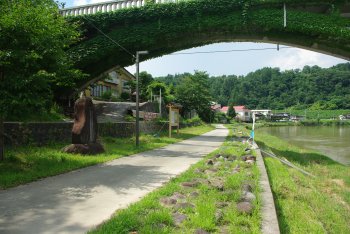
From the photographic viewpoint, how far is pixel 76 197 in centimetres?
675

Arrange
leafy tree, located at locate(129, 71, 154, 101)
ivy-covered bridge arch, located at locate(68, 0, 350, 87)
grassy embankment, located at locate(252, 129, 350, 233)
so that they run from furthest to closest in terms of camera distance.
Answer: leafy tree, located at locate(129, 71, 154, 101) → ivy-covered bridge arch, located at locate(68, 0, 350, 87) → grassy embankment, located at locate(252, 129, 350, 233)

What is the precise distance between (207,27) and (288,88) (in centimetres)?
12427

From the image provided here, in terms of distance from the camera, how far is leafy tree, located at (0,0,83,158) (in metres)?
8.73

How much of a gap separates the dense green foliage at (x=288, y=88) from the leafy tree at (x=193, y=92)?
132 feet

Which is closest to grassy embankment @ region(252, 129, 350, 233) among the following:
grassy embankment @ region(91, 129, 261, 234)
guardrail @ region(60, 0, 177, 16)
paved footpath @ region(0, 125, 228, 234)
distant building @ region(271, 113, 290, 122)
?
grassy embankment @ region(91, 129, 261, 234)

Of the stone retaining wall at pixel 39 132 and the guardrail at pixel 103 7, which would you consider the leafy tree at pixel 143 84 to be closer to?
the guardrail at pixel 103 7

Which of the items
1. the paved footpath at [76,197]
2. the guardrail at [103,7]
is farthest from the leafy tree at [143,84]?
the paved footpath at [76,197]

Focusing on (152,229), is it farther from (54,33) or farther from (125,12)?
(125,12)

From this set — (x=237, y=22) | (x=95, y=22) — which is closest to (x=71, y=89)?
(x=95, y=22)

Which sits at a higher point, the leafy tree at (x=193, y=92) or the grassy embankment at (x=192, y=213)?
the leafy tree at (x=193, y=92)

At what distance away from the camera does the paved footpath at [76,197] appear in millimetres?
5152

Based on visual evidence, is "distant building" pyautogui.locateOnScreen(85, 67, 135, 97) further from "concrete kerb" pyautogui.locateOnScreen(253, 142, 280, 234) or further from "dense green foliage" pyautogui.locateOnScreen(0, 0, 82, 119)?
"concrete kerb" pyautogui.locateOnScreen(253, 142, 280, 234)

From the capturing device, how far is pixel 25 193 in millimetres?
6965

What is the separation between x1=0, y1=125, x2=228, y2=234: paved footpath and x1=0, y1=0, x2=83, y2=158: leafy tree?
2.08 meters
